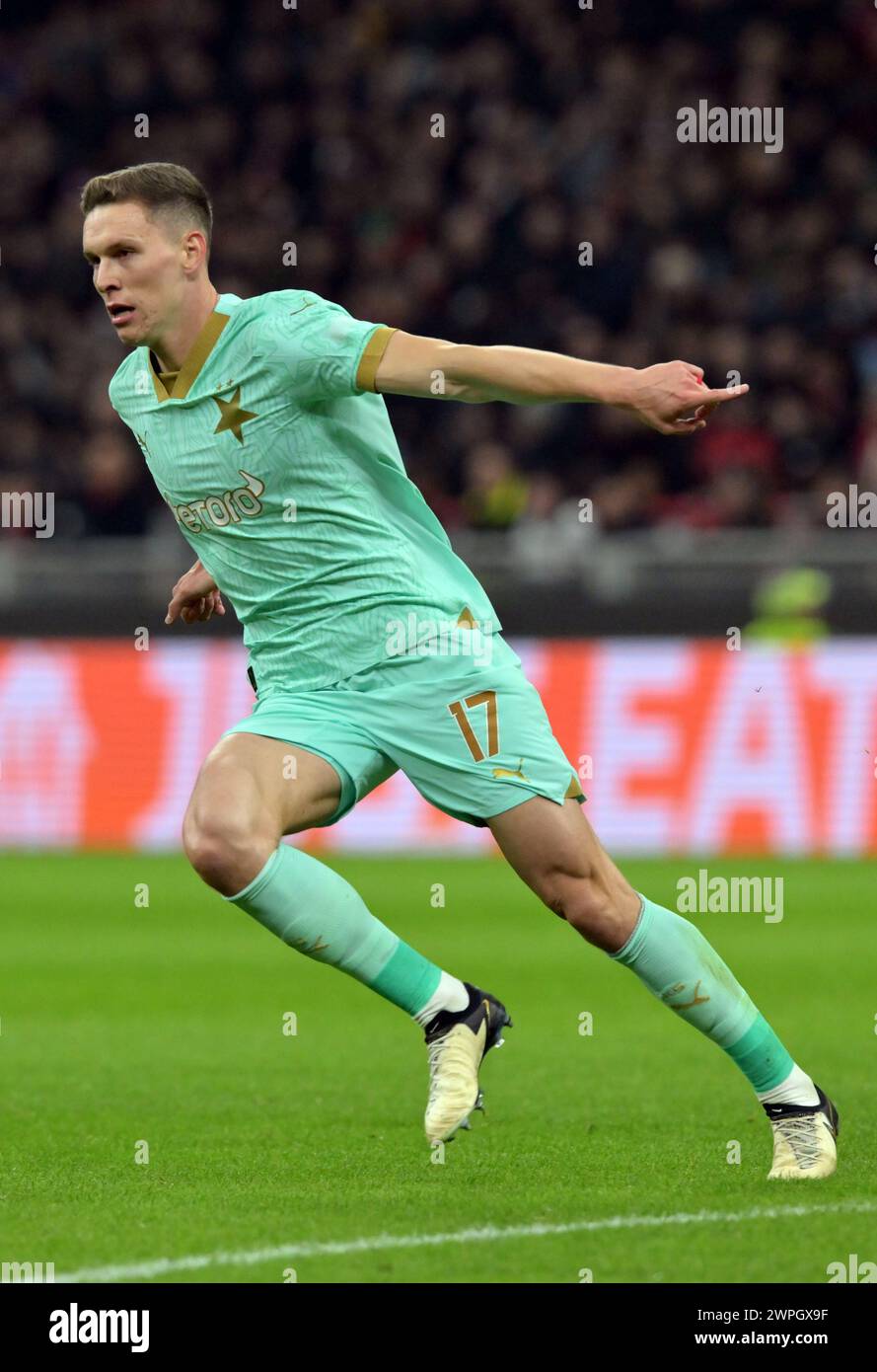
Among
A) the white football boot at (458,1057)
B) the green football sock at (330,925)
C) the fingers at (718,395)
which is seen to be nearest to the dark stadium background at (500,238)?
the white football boot at (458,1057)

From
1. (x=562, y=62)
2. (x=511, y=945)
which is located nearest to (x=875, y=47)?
(x=562, y=62)

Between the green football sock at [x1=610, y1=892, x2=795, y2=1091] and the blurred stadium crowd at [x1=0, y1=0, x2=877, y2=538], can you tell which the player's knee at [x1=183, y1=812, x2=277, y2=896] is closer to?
the green football sock at [x1=610, y1=892, x2=795, y2=1091]

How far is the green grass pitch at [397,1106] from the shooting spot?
14.4 feet

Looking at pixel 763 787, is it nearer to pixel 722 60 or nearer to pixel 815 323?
pixel 815 323

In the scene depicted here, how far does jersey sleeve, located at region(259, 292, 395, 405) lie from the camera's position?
190 inches

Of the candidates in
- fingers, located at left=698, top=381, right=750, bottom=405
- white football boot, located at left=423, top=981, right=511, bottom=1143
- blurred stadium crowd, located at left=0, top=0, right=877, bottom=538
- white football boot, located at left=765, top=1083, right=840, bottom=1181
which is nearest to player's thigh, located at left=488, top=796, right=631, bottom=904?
white football boot, located at left=423, top=981, right=511, bottom=1143

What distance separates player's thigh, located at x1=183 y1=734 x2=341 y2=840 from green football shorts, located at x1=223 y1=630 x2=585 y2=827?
33mm

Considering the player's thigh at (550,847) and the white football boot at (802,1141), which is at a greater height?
the player's thigh at (550,847)

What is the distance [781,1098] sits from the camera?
5.20 meters

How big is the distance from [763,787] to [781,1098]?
27.0 feet

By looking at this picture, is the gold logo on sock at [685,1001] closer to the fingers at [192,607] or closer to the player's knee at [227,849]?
the player's knee at [227,849]

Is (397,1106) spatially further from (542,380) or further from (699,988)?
(542,380)

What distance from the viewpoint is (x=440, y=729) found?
200 inches

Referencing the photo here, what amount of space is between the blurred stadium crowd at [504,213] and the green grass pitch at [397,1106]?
5.51 m
